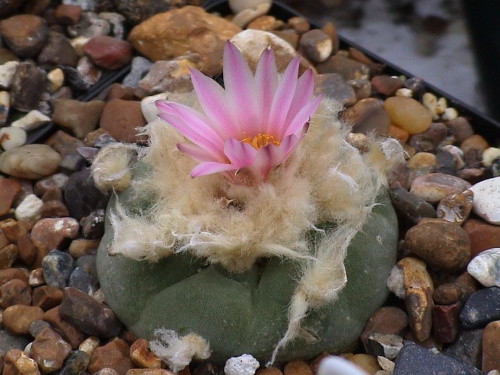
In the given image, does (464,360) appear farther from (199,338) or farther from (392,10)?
(392,10)

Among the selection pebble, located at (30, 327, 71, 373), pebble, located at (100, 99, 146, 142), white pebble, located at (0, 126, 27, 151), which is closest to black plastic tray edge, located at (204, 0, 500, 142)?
pebble, located at (100, 99, 146, 142)

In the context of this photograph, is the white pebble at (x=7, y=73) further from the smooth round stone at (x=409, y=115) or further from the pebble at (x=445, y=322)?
the pebble at (x=445, y=322)

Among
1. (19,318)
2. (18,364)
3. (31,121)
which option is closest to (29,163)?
(31,121)

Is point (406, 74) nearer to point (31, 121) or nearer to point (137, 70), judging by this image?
point (137, 70)

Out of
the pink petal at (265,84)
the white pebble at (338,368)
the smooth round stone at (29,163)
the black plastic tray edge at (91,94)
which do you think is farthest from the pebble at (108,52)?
the white pebble at (338,368)

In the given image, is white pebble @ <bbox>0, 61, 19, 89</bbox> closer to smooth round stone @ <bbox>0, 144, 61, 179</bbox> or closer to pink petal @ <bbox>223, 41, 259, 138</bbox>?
smooth round stone @ <bbox>0, 144, 61, 179</bbox>
